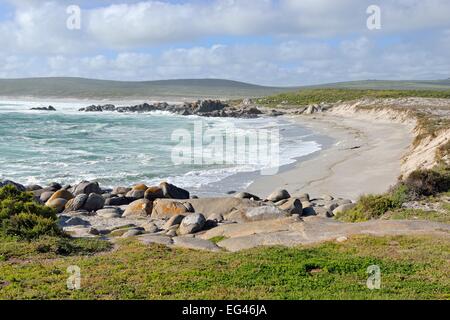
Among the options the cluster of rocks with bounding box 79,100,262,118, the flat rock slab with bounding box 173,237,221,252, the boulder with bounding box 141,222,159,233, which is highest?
the cluster of rocks with bounding box 79,100,262,118

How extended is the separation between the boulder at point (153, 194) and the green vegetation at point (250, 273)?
10431 millimetres

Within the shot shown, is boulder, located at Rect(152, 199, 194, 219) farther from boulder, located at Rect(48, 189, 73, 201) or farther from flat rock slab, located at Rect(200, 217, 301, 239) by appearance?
boulder, located at Rect(48, 189, 73, 201)

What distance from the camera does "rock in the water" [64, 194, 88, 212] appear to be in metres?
24.1

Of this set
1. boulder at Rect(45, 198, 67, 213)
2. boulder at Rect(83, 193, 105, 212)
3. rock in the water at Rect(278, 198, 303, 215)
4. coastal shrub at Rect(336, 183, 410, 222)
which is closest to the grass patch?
coastal shrub at Rect(336, 183, 410, 222)

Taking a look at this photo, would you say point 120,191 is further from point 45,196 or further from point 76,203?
point 45,196

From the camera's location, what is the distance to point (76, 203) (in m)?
24.1

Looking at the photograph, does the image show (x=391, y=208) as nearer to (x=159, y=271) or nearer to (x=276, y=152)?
(x=159, y=271)

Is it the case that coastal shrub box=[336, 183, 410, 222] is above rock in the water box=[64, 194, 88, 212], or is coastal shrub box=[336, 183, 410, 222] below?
above

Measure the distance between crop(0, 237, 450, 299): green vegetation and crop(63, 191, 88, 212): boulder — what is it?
10237mm

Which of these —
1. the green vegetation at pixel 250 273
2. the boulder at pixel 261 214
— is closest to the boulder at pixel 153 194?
the boulder at pixel 261 214

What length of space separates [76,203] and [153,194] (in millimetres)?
3671

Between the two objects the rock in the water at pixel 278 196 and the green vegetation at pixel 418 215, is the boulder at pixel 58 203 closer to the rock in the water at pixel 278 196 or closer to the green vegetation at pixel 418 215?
the rock in the water at pixel 278 196

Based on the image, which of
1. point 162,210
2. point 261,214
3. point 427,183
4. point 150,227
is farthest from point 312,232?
point 162,210

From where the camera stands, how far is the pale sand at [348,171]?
2775 centimetres
